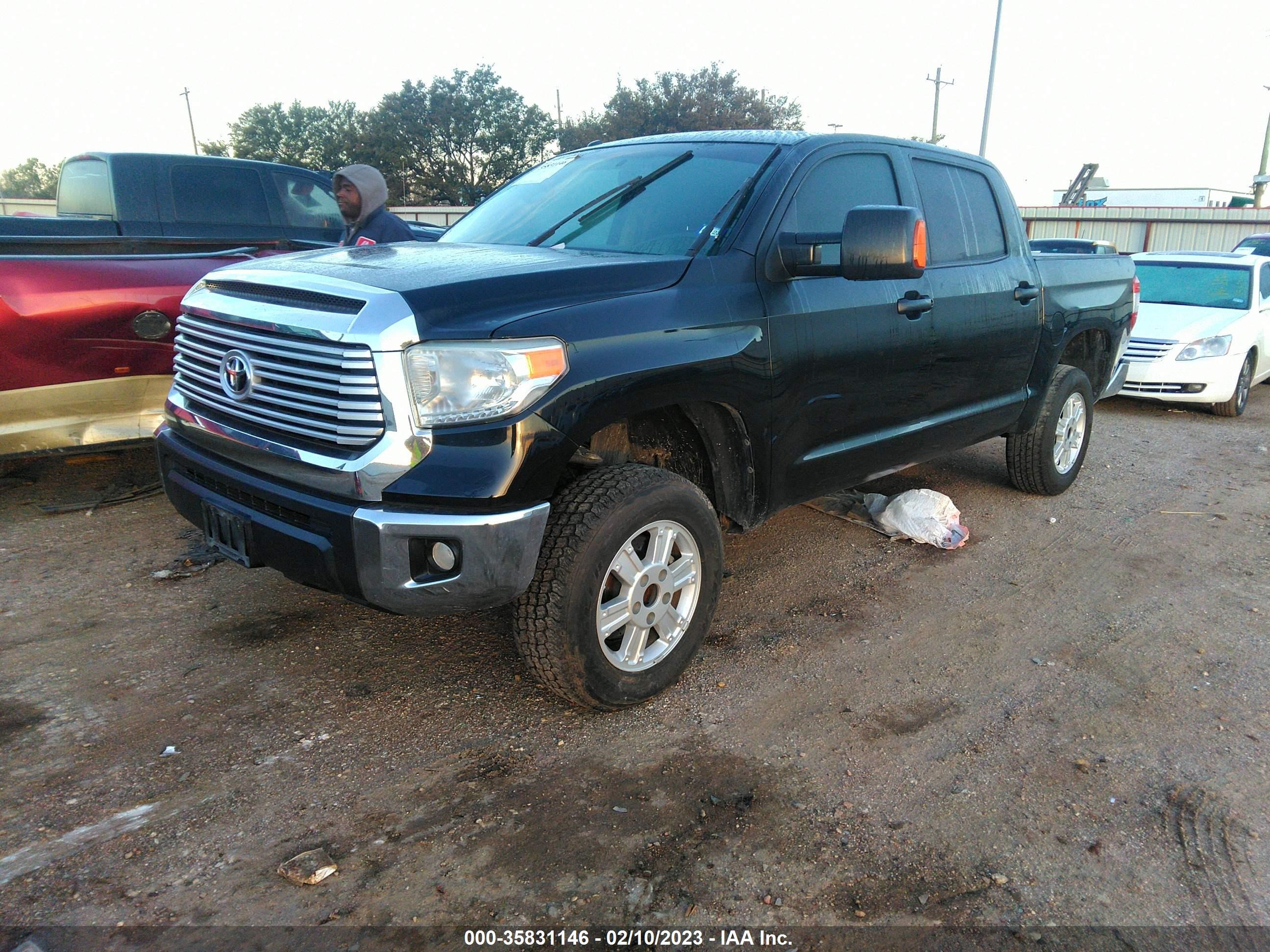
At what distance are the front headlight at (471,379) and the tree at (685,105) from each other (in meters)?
41.9

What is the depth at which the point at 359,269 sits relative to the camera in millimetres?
2875

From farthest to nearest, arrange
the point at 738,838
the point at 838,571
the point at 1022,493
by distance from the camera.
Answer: the point at 1022,493, the point at 838,571, the point at 738,838

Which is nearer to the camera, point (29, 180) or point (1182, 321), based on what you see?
point (1182, 321)

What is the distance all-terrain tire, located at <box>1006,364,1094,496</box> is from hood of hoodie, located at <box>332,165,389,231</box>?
13.6ft

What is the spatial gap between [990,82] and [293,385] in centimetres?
2462

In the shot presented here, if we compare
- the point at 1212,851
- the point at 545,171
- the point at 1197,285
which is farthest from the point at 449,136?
the point at 1212,851

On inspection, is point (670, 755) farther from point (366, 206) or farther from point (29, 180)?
point (29, 180)

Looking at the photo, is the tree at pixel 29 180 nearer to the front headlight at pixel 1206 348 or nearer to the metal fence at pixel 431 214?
the metal fence at pixel 431 214

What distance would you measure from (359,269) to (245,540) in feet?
2.99

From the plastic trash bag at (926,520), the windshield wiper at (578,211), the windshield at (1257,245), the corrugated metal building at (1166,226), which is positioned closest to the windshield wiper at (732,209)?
the windshield wiper at (578,211)

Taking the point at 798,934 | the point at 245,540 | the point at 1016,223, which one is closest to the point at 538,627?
the point at 245,540

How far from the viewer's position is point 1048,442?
212 inches

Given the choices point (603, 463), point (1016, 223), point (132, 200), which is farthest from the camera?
point (132, 200)

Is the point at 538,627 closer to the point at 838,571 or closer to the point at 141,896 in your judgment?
the point at 141,896
